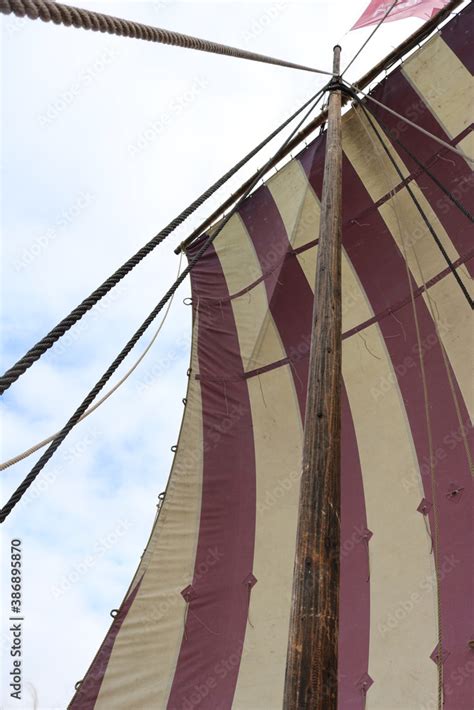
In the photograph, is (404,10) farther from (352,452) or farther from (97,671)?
(97,671)

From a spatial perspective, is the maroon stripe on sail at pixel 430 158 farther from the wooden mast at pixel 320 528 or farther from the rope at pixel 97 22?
the rope at pixel 97 22

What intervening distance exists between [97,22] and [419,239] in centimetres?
424

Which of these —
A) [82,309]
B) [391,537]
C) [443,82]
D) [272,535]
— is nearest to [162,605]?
[272,535]

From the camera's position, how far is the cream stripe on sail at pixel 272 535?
5000mm

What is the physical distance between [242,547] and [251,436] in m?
1.02

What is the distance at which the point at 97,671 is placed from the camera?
5379 mm

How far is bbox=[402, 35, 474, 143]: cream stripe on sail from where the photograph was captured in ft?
18.9

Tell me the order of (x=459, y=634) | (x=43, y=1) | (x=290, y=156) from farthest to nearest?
1. (x=290, y=156)
2. (x=459, y=634)
3. (x=43, y=1)

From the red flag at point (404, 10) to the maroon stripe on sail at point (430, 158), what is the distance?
500 millimetres

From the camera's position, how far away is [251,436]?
20.1ft

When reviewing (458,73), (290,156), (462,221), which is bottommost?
(462,221)

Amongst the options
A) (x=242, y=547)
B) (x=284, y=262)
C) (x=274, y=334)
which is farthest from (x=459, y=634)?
(x=284, y=262)

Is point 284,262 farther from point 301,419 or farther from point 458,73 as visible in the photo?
point 458,73

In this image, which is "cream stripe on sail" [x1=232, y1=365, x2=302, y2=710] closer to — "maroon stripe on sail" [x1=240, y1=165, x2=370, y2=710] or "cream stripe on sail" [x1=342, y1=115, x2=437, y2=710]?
"maroon stripe on sail" [x1=240, y1=165, x2=370, y2=710]
